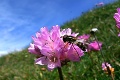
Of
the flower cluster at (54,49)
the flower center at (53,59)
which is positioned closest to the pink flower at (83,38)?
the flower cluster at (54,49)

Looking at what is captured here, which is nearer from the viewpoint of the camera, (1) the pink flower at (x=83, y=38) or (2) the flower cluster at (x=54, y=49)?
(2) the flower cluster at (x=54, y=49)

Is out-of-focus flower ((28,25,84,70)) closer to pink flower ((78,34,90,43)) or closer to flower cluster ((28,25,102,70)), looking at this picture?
flower cluster ((28,25,102,70))

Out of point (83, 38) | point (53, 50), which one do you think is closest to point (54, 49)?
point (53, 50)

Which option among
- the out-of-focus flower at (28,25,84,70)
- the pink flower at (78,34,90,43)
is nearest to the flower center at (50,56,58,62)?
the out-of-focus flower at (28,25,84,70)

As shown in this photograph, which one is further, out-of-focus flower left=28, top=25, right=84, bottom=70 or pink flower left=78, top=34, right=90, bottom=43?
pink flower left=78, top=34, right=90, bottom=43

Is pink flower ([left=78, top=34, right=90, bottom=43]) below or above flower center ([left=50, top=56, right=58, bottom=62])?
above

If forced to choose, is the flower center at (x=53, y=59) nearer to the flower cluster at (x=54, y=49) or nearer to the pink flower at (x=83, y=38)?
the flower cluster at (x=54, y=49)

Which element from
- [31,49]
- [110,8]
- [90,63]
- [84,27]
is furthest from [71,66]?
[110,8]
